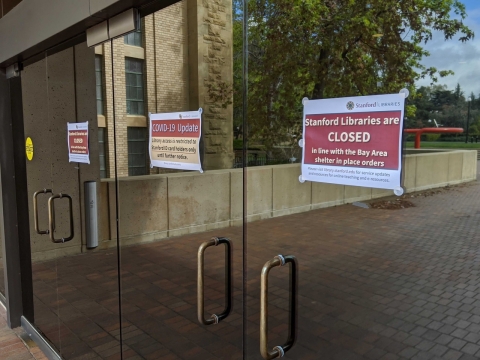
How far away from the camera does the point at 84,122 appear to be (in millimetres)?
2982

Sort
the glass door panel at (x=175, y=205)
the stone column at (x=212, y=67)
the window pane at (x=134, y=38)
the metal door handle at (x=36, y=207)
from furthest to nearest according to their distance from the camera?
the metal door handle at (x=36, y=207), the window pane at (x=134, y=38), the glass door panel at (x=175, y=205), the stone column at (x=212, y=67)

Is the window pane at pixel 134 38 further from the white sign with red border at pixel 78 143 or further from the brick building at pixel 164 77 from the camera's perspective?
the white sign with red border at pixel 78 143

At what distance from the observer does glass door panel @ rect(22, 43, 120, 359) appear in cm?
298

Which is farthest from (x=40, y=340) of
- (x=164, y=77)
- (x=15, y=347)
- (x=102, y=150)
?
(x=164, y=77)

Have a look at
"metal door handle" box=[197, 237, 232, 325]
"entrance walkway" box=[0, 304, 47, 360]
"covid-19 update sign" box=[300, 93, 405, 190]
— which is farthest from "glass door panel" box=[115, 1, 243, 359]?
"entrance walkway" box=[0, 304, 47, 360]

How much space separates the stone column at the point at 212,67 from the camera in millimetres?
1844

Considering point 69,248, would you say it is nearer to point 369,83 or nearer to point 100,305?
point 100,305

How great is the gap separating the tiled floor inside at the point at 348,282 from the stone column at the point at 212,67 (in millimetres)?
374

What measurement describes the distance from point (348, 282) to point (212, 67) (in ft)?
3.71

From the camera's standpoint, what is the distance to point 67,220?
3480mm

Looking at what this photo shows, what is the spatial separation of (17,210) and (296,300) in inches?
118

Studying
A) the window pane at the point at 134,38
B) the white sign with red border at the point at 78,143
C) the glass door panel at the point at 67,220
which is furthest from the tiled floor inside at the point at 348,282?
the window pane at the point at 134,38

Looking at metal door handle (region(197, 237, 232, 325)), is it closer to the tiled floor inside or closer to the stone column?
the tiled floor inside

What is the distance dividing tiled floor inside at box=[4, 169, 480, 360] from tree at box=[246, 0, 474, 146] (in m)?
0.42
